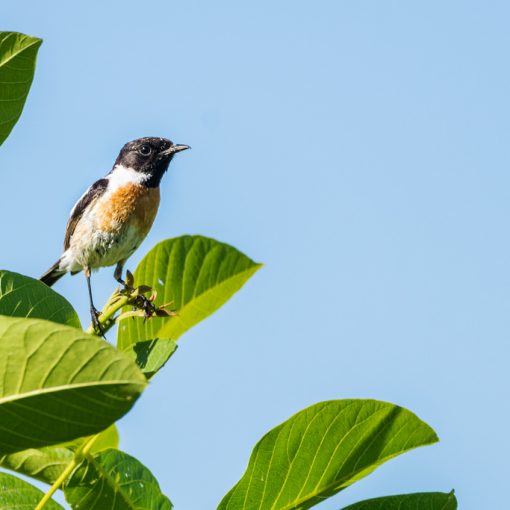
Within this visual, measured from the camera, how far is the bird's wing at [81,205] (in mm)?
6582

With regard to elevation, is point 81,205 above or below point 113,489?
above

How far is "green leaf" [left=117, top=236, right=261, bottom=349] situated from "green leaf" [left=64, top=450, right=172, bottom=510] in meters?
0.54

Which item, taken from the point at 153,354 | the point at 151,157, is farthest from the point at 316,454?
the point at 151,157

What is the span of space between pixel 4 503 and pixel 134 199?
174 inches

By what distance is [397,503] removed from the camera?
215 centimetres

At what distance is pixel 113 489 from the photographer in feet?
7.33

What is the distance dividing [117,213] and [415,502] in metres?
4.47

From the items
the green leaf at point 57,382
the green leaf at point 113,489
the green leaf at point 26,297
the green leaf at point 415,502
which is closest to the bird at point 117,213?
the green leaf at point 26,297

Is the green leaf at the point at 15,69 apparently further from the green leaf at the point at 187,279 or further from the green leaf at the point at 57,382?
the green leaf at the point at 57,382

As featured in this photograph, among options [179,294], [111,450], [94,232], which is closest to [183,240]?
[179,294]

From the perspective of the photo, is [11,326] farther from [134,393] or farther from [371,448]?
[371,448]

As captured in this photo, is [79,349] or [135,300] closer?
[79,349]

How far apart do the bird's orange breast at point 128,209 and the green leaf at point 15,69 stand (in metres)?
3.96

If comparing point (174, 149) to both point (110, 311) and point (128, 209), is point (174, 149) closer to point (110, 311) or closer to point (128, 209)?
point (128, 209)
